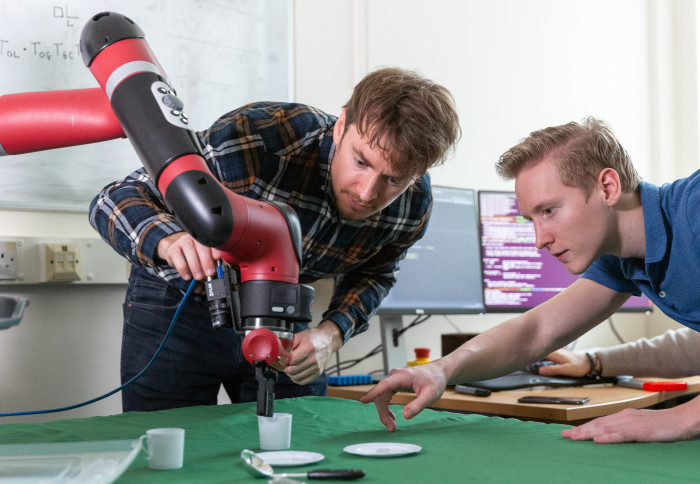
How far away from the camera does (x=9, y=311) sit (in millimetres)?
928

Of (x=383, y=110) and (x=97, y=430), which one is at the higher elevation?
(x=383, y=110)

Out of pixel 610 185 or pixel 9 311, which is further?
pixel 610 185

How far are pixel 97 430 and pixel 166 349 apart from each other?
39 cm

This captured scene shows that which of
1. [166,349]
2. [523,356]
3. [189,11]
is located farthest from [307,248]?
[189,11]

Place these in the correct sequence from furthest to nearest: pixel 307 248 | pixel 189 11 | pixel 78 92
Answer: pixel 189 11 < pixel 307 248 < pixel 78 92

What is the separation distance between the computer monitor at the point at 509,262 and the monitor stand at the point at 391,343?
0.36 meters

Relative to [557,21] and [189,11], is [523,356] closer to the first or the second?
[189,11]

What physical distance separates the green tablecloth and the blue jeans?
0.20 metres

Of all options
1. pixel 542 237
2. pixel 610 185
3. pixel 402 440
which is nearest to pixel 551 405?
pixel 542 237

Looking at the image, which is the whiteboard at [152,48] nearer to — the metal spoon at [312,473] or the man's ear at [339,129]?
the man's ear at [339,129]

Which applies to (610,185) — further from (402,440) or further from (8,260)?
(8,260)

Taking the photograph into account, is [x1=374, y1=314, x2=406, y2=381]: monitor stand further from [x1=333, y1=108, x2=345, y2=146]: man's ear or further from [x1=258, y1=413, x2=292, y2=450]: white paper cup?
[x1=258, y1=413, x2=292, y2=450]: white paper cup

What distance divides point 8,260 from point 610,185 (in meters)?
1.43

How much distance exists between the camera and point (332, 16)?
2.43 metres
